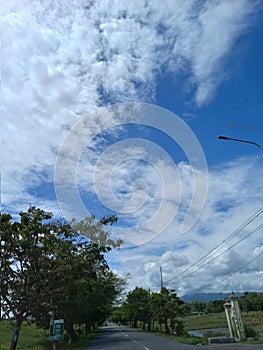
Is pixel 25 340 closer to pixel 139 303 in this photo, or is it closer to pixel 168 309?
pixel 168 309

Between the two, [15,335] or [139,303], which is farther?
[139,303]

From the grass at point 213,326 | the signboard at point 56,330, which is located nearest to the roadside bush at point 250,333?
the grass at point 213,326

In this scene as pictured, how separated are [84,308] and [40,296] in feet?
49.4

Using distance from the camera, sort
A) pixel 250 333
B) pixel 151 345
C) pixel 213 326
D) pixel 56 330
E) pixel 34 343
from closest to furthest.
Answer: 1. pixel 56 330
2. pixel 250 333
3. pixel 151 345
4. pixel 34 343
5. pixel 213 326

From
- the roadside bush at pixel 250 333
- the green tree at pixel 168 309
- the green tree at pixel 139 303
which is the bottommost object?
the roadside bush at pixel 250 333

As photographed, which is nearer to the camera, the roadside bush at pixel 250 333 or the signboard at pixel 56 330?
the signboard at pixel 56 330

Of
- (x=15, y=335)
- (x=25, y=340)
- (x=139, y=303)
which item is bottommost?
(x=15, y=335)

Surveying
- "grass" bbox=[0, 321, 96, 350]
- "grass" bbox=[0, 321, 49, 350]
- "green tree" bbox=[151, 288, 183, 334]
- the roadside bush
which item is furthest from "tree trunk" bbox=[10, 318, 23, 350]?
"green tree" bbox=[151, 288, 183, 334]

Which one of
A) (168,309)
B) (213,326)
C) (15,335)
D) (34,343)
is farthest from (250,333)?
(213,326)

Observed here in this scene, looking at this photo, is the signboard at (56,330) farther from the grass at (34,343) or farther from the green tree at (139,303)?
the green tree at (139,303)

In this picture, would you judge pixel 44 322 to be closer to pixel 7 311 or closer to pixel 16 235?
pixel 7 311

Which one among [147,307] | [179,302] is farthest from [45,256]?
[147,307]

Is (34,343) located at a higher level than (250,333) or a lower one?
higher

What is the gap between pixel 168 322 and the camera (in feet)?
118
